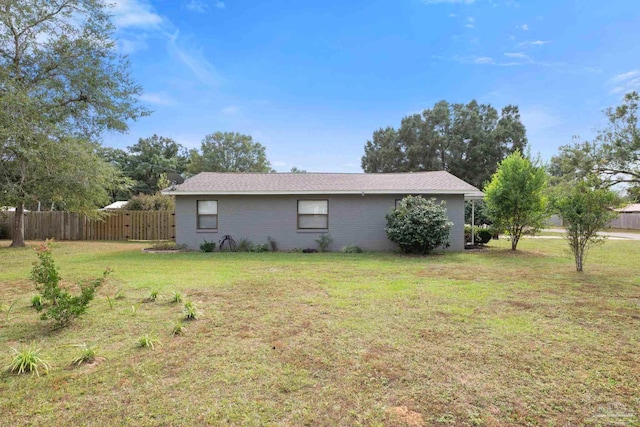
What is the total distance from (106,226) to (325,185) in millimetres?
13250

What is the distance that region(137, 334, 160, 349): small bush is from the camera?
3.64m

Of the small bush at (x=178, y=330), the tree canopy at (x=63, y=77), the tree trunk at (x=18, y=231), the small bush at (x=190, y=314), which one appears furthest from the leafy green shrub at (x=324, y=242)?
the tree trunk at (x=18, y=231)

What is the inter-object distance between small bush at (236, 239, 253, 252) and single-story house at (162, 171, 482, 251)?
7.2 inches

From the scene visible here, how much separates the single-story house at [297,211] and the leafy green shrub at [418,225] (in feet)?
3.43

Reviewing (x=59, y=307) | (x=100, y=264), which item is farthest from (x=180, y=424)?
(x=100, y=264)

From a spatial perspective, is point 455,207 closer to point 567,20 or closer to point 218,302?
point 567,20

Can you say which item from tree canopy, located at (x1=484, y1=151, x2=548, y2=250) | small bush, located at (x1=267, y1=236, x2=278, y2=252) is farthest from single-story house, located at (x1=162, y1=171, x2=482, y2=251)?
tree canopy, located at (x1=484, y1=151, x2=548, y2=250)

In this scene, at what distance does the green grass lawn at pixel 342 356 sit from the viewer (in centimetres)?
249

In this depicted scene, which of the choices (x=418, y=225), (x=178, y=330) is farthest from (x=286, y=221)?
(x=178, y=330)

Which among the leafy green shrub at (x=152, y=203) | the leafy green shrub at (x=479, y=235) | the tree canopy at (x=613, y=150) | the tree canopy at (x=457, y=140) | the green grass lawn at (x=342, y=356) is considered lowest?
the green grass lawn at (x=342, y=356)

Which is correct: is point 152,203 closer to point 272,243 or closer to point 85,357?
point 272,243

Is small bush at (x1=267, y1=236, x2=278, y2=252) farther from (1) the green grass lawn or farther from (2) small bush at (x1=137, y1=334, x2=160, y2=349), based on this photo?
(2) small bush at (x1=137, y1=334, x2=160, y2=349)

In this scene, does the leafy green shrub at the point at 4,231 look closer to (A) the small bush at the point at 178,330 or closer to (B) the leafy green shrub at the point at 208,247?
(B) the leafy green shrub at the point at 208,247

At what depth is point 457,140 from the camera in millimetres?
33938
